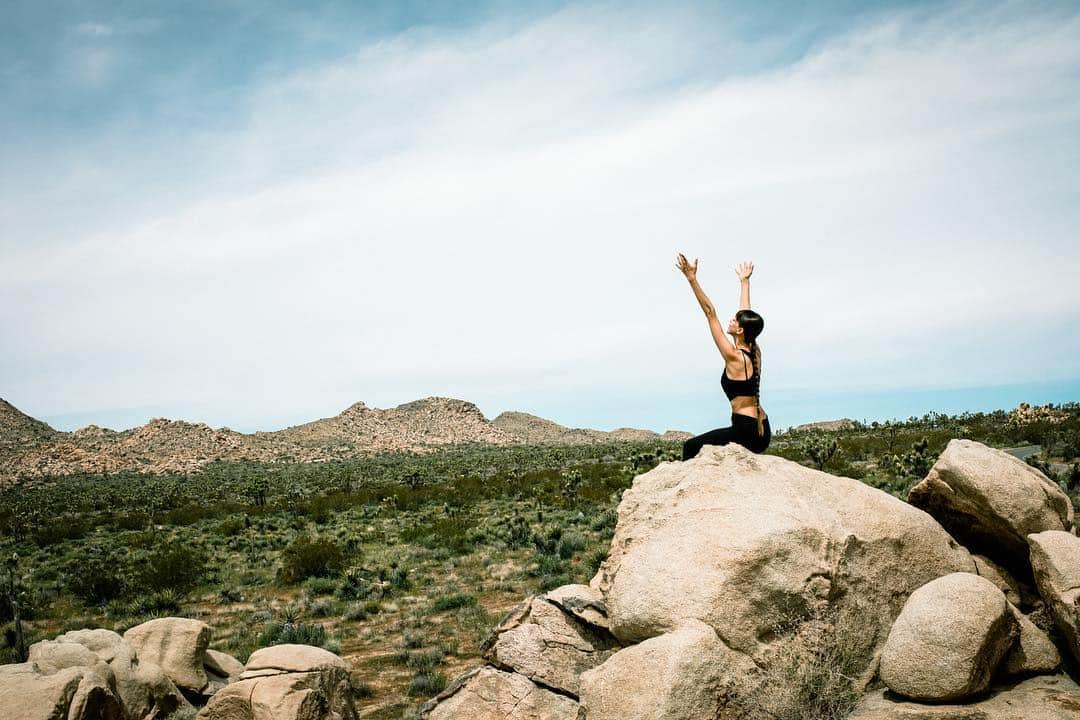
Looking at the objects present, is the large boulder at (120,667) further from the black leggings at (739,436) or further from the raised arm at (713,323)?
the raised arm at (713,323)

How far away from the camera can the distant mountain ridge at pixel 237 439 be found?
84125mm

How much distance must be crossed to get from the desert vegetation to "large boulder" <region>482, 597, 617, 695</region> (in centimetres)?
206

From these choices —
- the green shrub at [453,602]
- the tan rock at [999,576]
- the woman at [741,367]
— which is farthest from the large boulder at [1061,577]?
→ the green shrub at [453,602]

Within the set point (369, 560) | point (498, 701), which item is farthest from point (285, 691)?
point (369, 560)

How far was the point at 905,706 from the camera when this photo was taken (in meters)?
6.10

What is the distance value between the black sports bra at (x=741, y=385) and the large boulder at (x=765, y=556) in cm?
74

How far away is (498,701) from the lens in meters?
7.43

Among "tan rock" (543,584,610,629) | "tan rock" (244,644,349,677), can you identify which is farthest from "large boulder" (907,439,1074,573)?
"tan rock" (244,644,349,677)

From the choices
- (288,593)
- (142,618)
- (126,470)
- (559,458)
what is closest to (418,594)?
(288,593)

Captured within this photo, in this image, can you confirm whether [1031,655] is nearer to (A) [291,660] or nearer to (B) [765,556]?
(B) [765,556]

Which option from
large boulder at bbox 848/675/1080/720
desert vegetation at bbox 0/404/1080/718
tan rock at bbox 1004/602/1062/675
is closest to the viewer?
large boulder at bbox 848/675/1080/720

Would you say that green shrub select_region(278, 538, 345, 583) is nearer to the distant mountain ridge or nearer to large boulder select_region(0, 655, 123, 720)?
large boulder select_region(0, 655, 123, 720)

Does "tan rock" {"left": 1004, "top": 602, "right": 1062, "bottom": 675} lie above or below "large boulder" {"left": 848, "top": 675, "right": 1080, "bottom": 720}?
above

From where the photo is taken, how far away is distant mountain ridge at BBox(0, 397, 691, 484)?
8412cm
